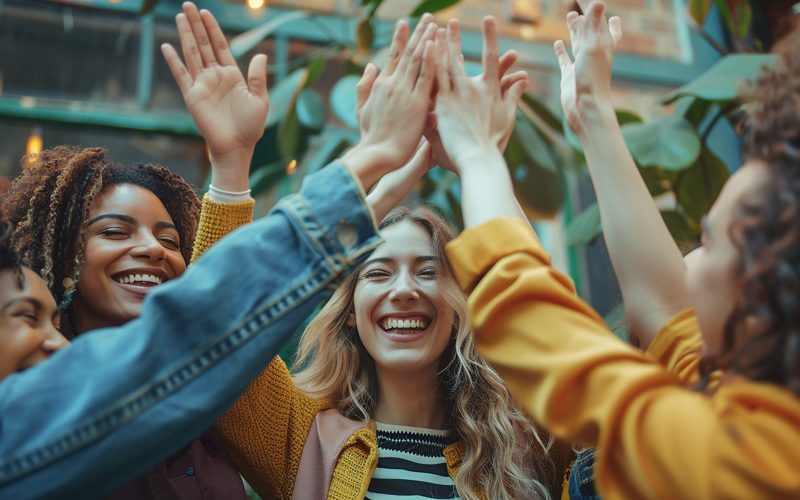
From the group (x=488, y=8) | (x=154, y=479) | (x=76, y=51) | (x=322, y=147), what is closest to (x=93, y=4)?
(x=76, y=51)

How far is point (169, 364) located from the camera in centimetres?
74

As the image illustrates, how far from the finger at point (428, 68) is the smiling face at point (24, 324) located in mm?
555

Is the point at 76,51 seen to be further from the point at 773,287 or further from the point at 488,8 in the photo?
the point at 773,287

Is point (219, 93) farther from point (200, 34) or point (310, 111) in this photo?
point (310, 111)

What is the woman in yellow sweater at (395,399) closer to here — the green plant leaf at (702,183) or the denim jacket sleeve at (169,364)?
the denim jacket sleeve at (169,364)

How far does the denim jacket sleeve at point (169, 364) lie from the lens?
72cm

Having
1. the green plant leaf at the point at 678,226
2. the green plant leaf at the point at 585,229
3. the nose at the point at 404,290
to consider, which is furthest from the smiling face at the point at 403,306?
the green plant leaf at the point at 678,226

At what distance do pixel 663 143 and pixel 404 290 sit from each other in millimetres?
915

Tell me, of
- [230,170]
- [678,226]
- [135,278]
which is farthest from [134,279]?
[678,226]

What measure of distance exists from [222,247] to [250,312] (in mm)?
74

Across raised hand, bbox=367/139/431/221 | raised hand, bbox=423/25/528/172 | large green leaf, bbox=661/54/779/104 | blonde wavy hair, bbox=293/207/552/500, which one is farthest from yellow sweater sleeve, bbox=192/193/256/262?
large green leaf, bbox=661/54/779/104

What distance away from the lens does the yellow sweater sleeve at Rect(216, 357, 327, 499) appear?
1238 mm

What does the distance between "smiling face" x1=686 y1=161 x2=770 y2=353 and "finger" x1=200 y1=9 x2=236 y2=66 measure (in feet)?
2.40

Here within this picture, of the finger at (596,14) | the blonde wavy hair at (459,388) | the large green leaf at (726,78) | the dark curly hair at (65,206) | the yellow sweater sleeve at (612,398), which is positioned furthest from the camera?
the large green leaf at (726,78)
